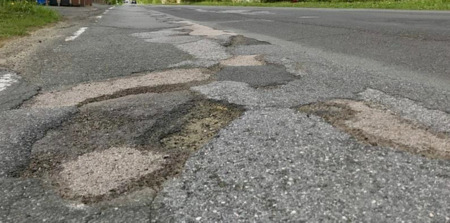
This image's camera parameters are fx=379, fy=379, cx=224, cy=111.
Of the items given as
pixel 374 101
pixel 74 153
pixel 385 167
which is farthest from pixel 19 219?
pixel 374 101

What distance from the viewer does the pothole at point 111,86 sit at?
274cm

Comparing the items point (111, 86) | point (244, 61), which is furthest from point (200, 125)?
point (244, 61)

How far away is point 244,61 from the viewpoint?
3.97m

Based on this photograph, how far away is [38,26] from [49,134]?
7856mm

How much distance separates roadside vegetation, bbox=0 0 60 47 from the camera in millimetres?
7172

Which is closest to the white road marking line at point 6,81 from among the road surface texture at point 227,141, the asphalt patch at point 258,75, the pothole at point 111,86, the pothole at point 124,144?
the road surface texture at point 227,141

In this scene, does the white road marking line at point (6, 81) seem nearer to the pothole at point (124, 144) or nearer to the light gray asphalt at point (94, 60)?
the light gray asphalt at point (94, 60)

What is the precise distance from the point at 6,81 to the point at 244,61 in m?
2.25

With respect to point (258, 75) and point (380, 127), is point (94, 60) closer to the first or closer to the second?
point (258, 75)

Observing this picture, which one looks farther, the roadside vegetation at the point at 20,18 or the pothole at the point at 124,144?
the roadside vegetation at the point at 20,18

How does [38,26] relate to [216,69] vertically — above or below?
above

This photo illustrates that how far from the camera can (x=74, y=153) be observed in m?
1.84

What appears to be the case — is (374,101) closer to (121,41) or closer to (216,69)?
(216,69)

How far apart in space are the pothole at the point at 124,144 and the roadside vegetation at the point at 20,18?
4.87 m
